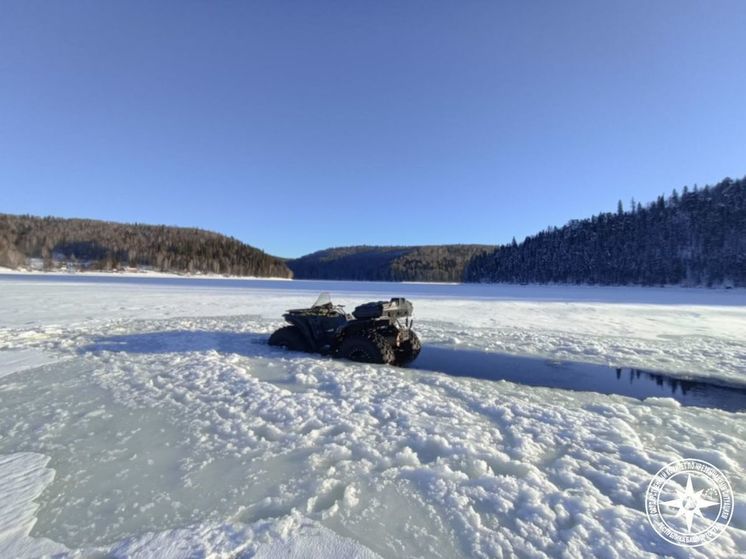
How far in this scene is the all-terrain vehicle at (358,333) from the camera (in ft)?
23.6

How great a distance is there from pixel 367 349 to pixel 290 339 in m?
2.05

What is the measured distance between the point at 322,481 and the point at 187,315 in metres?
13.0

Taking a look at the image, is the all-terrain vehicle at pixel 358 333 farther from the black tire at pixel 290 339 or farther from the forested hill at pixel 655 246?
the forested hill at pixel 655 246

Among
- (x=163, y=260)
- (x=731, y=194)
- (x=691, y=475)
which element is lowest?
(x=691, y=475)

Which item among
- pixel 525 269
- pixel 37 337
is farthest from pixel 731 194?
pixel 37 337

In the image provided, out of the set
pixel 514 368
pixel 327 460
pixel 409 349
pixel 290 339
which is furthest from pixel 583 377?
pixel 290 339

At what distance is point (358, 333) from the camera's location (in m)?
7.41

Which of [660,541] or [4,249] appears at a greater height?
[4,249]

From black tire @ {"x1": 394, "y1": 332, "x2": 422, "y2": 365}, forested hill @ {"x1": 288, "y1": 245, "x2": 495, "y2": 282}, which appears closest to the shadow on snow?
black tire @ {"x1": 394, "y1": 332, "x2": 422, "y2": 365}

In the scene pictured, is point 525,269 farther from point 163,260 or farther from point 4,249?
point 4,249

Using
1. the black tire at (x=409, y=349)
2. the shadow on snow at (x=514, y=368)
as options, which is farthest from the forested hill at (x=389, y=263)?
the black tire at (x=409, y=349)

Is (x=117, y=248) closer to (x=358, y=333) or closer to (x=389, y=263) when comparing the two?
(x=389, y=263)

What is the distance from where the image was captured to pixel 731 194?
6581cm

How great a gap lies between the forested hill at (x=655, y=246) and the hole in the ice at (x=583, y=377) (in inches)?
2848
